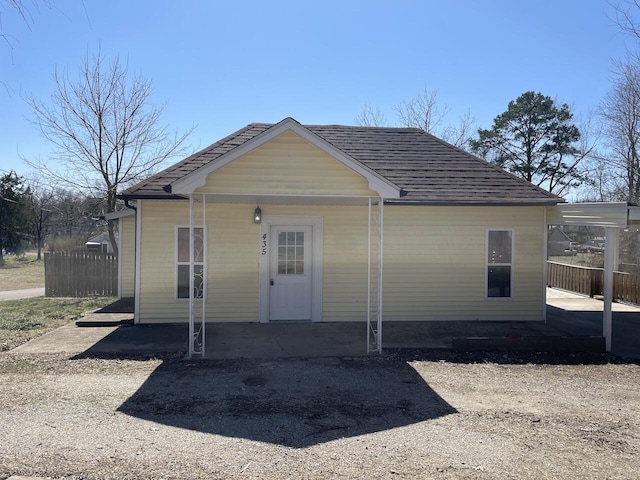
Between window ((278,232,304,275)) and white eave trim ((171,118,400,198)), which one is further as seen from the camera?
window ((278,232,304,275))

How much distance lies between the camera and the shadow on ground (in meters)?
5.12

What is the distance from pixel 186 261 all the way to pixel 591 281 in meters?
13.1

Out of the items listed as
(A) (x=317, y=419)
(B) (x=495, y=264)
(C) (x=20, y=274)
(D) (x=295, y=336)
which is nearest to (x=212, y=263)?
(D) (x=295, y=336)

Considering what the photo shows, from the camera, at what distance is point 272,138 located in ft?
26.2

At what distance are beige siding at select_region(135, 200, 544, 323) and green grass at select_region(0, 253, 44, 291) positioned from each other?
12998 millimetres

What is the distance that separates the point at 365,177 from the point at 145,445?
506 cm

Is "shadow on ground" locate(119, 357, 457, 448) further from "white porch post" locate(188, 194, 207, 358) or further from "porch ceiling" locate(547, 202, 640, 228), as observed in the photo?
"porch ceiling" locate(547, 202, 640, 228)

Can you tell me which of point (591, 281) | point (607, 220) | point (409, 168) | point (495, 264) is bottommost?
point (591, 281)

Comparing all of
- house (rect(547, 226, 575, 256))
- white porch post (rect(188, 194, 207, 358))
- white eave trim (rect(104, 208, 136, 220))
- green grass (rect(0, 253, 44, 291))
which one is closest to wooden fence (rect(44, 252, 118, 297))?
white eave trim (rect(104, 208, 136, 220))

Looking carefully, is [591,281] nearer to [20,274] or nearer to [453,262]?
[453,262]

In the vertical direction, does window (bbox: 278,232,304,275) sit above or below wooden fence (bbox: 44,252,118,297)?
above

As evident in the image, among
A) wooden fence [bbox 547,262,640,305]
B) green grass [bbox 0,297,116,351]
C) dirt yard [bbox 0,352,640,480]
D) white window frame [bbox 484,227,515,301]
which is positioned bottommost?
dirt yard [bbox 0,352,640,480]

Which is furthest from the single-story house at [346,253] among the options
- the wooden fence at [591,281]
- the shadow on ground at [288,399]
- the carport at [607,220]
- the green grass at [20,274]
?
the green grass at [20,274]

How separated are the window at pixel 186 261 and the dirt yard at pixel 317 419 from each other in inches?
112
